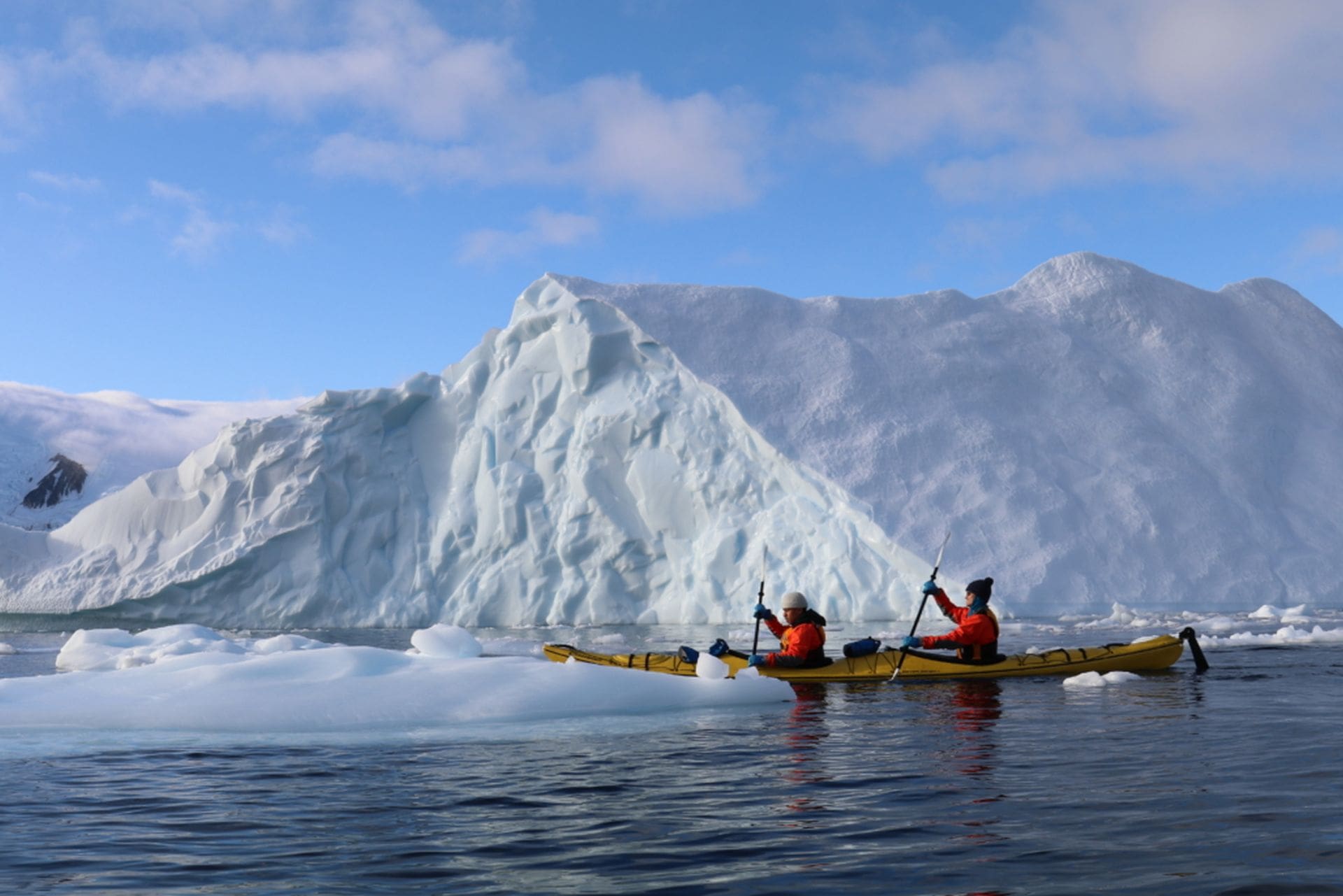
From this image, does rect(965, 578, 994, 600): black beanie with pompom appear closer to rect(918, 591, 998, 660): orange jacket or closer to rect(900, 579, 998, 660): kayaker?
rect(900, 579, 998, 660): kayaker

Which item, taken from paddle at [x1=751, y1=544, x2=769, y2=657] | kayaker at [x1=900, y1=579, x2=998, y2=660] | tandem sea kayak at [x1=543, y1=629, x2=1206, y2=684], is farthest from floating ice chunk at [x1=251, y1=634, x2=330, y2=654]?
kayaker at [x1=900, y1=579, x2=998, y2=660]

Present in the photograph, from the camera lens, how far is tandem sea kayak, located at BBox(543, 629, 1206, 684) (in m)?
10.9

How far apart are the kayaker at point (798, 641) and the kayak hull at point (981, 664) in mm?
77

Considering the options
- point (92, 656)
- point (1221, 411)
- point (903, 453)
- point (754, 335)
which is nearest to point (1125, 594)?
point (903, 453)

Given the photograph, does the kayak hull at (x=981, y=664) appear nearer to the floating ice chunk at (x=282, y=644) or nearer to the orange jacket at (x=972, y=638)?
the orange jacket at (x=972, y=638)

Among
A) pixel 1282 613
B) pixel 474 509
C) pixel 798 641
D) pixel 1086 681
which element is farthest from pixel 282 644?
pixel 1282 613

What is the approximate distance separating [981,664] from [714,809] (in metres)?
6.90

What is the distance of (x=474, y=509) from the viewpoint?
2402cm

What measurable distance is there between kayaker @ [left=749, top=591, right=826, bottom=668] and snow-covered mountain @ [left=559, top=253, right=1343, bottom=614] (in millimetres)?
7030

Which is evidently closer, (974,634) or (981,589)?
(981,589)

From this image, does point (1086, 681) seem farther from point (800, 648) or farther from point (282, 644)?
point (282, 644)

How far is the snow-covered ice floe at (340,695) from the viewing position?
23.5 ft

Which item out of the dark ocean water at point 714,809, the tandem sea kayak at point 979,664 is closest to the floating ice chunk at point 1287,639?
the tandem sea kayak at point 979,664

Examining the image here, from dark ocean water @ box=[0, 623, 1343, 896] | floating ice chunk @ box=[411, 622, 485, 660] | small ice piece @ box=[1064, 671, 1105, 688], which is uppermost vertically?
floating ice chunk @ box=[411, 622, 485, 660]
